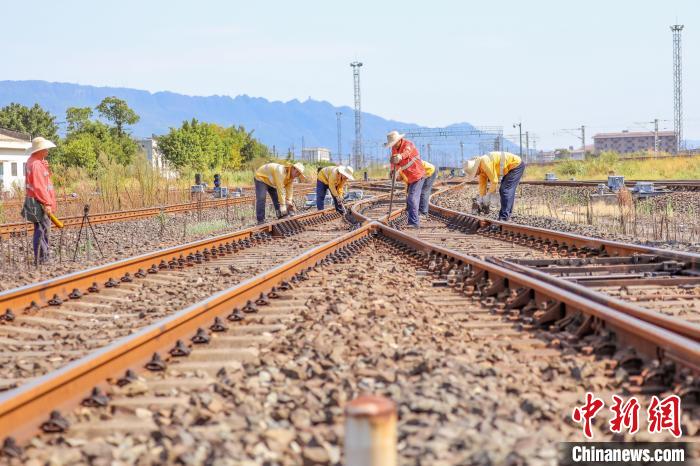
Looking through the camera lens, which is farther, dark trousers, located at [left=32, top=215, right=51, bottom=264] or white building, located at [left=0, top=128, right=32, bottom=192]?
white building, located at [left=0, top=128, right=32, bottom=192]

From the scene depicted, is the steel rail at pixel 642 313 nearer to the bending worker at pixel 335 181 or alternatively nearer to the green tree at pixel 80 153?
the bending worker at pixel 335 181

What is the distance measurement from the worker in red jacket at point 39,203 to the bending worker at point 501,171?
7.38 metres

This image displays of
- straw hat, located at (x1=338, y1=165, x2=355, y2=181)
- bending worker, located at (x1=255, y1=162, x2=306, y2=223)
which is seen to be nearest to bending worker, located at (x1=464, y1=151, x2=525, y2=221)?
straw hat, located at (x1=338, y1=165, x2=355, y2=181)

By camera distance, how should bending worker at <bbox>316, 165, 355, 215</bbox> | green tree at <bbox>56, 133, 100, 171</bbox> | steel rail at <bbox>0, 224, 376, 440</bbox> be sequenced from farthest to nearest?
1. green tree at <bbox>56, 133, 100, 171</bbox>
2. bending worker at <bbox>316, 165, 355, 215</bbox>
3. steel rail at <bbox>0, 224, 376, 440</bbox>

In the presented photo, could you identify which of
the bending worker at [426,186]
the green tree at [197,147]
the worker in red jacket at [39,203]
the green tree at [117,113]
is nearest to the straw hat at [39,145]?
the worker in red jacket at [39,203]

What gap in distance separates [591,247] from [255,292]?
4.68m

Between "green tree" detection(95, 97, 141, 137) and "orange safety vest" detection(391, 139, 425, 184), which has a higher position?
"green tree" detection(95, 97, 141, 137)

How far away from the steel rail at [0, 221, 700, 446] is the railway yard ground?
11 mm

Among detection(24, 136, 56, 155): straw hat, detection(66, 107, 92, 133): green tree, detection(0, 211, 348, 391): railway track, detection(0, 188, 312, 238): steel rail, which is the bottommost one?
detection(0, 211, 348, 391): railway track

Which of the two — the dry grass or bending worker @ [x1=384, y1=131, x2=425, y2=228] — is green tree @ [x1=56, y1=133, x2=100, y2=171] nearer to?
the dry grass

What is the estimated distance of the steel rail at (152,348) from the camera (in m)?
3.96

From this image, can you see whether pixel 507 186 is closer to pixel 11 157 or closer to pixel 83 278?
pixel 83 278

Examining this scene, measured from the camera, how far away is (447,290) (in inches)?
310

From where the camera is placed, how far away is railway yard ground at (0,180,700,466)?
3.65 metres
